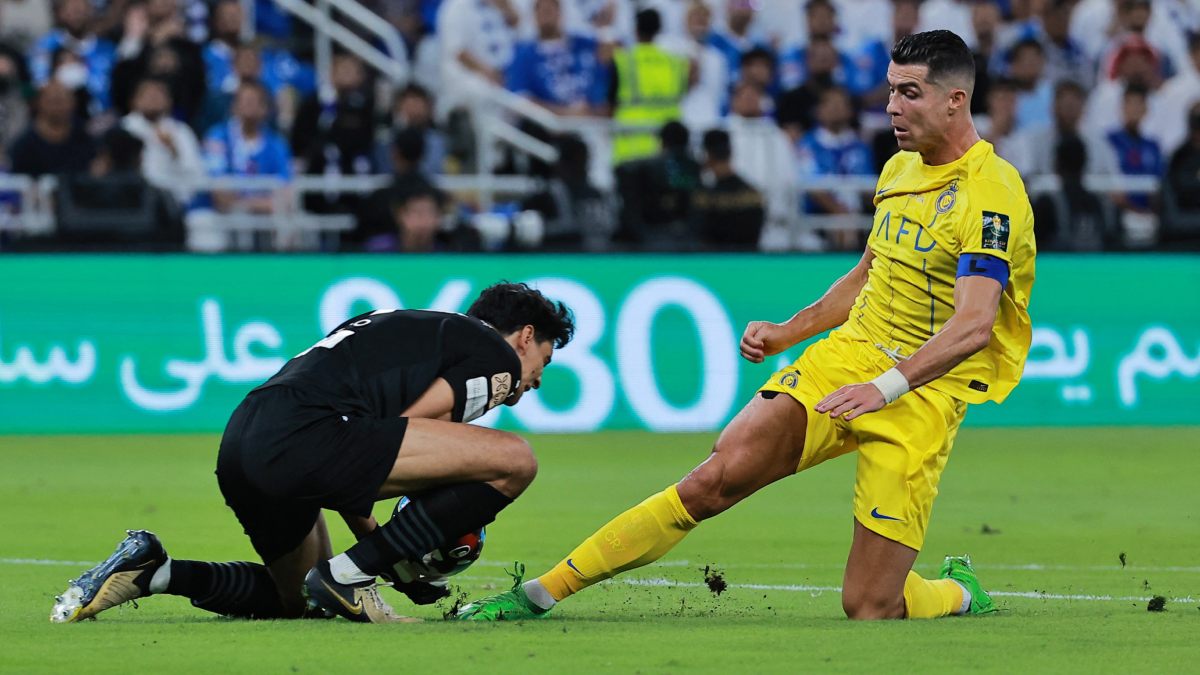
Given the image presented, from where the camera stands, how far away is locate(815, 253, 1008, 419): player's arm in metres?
6.50

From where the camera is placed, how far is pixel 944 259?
7.15 meters

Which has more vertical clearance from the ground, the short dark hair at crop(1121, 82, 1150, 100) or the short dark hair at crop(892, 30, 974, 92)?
the short dark hair at crop(892, 30, 974, 92)

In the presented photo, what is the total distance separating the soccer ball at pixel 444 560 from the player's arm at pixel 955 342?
1.40 m

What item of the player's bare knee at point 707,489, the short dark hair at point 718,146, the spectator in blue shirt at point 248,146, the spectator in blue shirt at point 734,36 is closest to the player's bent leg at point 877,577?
the player's bare knee at point 707,489

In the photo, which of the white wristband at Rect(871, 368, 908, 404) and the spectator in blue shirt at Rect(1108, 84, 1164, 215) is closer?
the white wristband at Rect(871, 368, 908, 404)

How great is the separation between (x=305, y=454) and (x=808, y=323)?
2166mm

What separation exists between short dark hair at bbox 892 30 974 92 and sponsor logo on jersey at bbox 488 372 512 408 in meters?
1.86

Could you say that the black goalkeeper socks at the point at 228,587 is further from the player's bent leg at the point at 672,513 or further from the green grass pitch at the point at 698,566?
the player's bent leg at the point at 672,513

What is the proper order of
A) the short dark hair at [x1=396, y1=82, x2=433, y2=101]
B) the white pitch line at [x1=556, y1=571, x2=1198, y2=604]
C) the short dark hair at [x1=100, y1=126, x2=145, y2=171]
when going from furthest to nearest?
the short dark hair at [x1=396, y1=82, x2=433, y2=101], the short dark hair at [x1=100, y1=126, x2=145, y2=171], the white pitch line at [x1=556, y1=571, x2=1198, y2=604]

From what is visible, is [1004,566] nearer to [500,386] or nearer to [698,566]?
[698,566]

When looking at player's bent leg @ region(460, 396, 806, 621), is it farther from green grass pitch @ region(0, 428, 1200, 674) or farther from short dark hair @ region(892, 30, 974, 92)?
short dark hair @ region(892, 30, 974, 92)

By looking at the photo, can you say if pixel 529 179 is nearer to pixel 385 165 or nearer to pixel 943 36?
pixel 385 165

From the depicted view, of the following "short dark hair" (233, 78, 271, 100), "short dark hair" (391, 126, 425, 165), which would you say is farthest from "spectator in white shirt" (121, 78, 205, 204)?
"short dark hair" (391, 126, 425, 165)

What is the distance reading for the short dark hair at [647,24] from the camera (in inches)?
703
